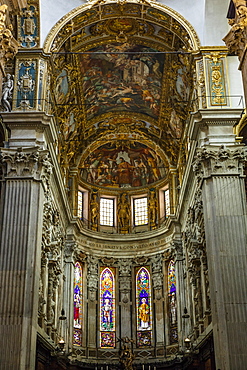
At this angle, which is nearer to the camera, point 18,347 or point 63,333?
point 18,347

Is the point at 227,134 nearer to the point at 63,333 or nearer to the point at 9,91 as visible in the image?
the point at 9,91

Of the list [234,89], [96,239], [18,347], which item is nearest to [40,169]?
[18,347]

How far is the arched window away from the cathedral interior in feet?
0.30

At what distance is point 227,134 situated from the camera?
20484 mm

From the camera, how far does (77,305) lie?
30047 millimetres

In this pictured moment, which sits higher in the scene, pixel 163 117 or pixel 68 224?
pixel 163 117

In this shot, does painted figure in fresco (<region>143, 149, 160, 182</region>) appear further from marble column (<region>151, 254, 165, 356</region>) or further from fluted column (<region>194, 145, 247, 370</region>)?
fluted column (<region>194, 145, 247, 370</region>)

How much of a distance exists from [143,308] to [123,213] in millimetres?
5997

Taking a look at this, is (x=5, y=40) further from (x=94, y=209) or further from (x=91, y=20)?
(x=94, y=209)

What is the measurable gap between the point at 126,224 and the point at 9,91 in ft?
47.9

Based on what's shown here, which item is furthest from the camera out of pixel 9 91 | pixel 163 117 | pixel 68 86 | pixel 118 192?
pixel 118 192

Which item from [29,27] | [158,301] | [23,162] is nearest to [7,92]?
[29,27]

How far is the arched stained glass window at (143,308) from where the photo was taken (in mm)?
30547

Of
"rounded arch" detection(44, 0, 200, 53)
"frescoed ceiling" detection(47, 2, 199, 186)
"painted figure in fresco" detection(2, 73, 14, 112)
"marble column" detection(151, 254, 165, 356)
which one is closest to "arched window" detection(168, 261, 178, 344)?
"marble column" detection(151, 254, 165, 356)
